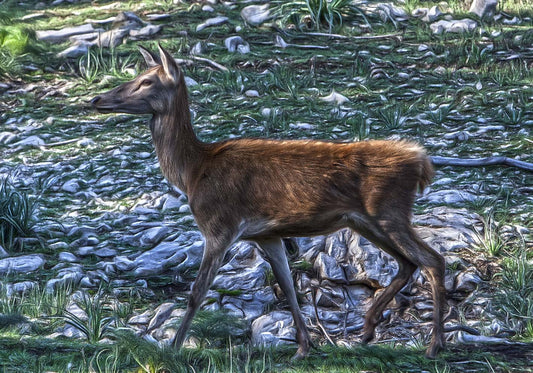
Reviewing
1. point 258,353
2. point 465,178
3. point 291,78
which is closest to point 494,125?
point 465,178

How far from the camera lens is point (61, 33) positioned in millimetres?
12336

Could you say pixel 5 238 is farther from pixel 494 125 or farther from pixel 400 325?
pixel 494 125

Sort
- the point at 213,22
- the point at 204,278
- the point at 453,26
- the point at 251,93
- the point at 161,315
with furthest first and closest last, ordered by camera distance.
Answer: the point at 213,22, the point at 453,26, the point at 251,93, the point at 161,315, the point at 204,278

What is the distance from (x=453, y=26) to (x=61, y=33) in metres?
4.79

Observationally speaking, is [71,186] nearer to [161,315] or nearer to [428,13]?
[161,315]

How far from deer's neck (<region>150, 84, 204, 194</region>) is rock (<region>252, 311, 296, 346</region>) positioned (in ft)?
3.26

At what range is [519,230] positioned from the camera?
741cm

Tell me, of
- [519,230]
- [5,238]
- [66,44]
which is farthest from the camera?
[66,44]

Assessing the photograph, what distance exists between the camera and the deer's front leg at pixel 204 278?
19.3 ft

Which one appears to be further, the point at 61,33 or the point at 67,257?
the point at 61,33

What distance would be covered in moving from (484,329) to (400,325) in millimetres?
573

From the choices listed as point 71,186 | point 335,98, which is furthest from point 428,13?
point 71,186

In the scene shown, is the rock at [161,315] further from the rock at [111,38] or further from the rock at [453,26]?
the rock at [453,26]

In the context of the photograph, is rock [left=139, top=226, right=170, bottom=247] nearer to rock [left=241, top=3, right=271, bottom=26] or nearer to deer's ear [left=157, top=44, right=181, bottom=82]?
deer's ear [left=157, top=44, right=181, bottom=82]
